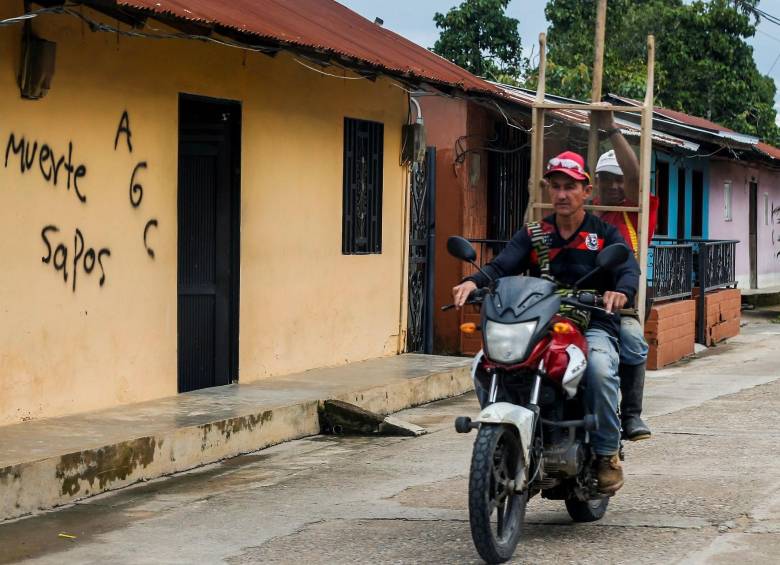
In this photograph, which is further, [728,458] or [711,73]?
[711,73]

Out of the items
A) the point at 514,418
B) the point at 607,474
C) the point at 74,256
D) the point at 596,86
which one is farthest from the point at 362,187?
the point at 514,418

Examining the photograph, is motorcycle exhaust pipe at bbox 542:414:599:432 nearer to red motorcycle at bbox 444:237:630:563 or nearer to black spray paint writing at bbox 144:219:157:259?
red motorcycle at bbox 444:237:630:563

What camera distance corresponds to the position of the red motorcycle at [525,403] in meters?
5.47

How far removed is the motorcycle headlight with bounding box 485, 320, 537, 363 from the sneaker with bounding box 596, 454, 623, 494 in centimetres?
81

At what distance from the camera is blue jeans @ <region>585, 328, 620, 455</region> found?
19.4 ft

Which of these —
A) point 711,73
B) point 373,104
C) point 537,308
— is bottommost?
point 537,308

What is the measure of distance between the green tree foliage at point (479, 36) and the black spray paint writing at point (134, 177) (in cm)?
2644

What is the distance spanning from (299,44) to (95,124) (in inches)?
63.6

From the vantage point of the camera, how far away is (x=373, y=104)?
13.0 meters

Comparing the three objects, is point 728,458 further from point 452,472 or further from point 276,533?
point 276,533

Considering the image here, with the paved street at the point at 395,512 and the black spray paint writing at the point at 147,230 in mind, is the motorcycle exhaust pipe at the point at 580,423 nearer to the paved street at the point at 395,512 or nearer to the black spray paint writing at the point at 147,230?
the paved street at the point at 395,512

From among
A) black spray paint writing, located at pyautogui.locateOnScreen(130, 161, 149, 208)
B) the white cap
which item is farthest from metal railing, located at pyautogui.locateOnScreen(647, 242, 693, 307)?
black spray paint writing, located at pyautogui.locateOnScreen(130, 161, 149, 208)

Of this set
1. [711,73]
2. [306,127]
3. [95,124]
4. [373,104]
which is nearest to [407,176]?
[373,104]

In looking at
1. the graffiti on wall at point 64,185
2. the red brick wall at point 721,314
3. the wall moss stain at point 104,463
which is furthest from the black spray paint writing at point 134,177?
the red brick wall at point 721,314
